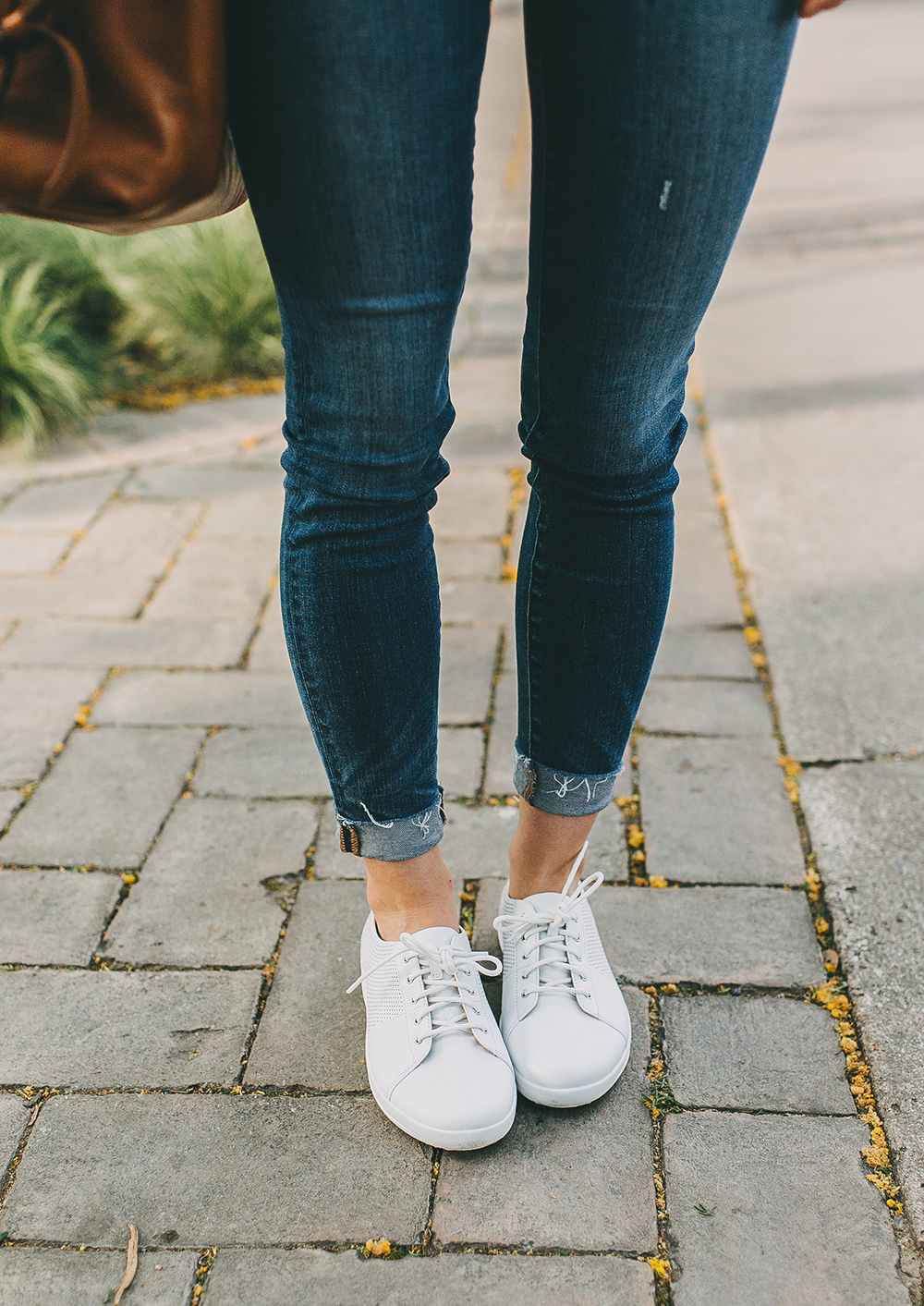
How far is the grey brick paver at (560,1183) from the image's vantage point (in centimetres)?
98

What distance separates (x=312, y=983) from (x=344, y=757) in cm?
35

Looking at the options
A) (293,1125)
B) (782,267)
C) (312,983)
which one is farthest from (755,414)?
(293,1125)

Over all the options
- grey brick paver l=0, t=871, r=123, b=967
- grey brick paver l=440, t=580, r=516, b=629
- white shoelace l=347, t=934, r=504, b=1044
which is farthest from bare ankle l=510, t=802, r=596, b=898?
grey brick paver l=440, t=580, r=516, b=629

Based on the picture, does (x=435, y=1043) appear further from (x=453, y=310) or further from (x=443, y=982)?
(x=453, y=310)

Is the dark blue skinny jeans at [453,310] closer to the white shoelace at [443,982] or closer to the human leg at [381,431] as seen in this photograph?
the human leg at [381,431]

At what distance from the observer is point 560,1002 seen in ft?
3.77

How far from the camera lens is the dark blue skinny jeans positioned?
2.65 ft

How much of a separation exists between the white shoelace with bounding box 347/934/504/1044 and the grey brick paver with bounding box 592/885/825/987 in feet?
0.75

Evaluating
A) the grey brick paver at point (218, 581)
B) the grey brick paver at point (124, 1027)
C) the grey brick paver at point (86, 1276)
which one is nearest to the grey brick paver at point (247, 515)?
the grey brick paver at point (218, 581)

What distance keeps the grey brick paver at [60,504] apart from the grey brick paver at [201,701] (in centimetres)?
66

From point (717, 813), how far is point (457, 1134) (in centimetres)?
65

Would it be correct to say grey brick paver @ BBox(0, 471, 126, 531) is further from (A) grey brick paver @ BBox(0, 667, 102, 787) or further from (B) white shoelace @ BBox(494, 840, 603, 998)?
(B) white shoelace @ BBox(494, 840, 603, 998)

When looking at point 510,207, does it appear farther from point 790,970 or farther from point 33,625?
point 790,970

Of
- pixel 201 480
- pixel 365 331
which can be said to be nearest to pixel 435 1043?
pixel 365 331
